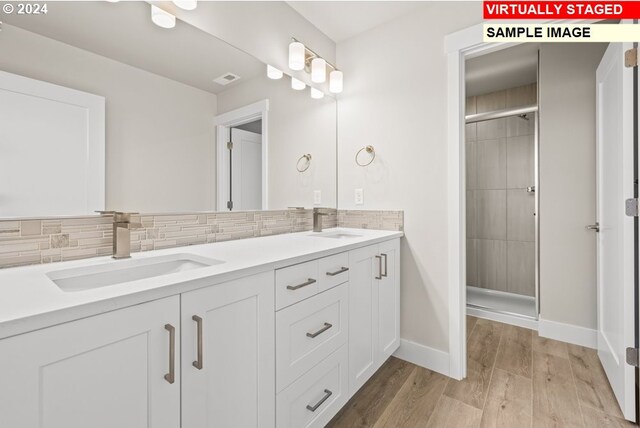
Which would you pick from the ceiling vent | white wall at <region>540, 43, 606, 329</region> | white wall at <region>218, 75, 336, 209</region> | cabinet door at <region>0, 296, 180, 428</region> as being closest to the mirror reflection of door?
white wall at <region>218, 75, 336, 209</region>

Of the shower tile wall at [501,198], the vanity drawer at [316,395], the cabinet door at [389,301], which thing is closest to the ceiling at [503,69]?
the shower tile wall at [501,198]

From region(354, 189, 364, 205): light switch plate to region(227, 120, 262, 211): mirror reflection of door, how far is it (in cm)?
78

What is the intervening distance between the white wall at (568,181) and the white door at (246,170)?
2191 millimetres

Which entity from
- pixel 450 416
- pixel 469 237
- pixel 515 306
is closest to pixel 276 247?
pixel 450 416

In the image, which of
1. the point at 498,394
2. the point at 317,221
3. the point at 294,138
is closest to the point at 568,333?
the point at 498,394

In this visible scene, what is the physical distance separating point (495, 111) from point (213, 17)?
9.25 ft

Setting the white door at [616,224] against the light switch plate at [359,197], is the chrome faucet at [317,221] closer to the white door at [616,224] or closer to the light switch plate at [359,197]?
the light switch plate at [359,197]

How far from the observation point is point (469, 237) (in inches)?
144

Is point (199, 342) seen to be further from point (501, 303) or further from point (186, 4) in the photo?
point (501, 303)

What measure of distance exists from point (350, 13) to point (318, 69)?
1.38ft

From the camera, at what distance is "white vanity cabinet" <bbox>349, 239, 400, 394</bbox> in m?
1.54

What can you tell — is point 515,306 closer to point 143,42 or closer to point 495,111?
point 495,111

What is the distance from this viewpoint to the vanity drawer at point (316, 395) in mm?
1153

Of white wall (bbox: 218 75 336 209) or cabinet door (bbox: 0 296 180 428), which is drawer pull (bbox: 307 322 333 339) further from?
white wall (bbox: 218 75 336 209)
